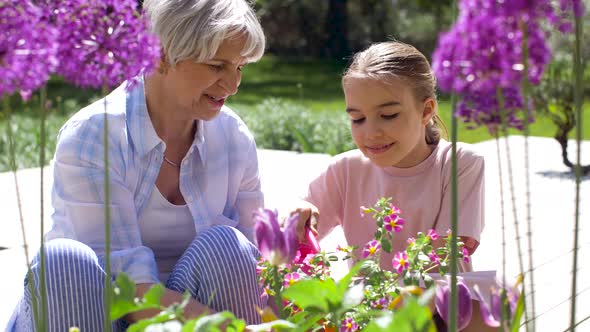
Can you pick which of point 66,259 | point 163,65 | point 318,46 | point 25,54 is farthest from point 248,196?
point 318,46

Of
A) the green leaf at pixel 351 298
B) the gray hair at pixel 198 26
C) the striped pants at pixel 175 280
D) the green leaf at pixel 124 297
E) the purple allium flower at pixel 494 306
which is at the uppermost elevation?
the gray hair at pixel 198 26

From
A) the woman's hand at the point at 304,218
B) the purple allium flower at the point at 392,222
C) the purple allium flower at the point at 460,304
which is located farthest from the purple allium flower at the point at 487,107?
the woman's hand at the point at 304,218

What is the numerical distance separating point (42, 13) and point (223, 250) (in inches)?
45.0

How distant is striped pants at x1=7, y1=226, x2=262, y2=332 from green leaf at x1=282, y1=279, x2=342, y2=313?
2.84ft

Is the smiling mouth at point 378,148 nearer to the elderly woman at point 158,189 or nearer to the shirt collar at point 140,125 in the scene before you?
the elderly woman at point 158,189

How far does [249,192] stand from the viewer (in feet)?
8.38

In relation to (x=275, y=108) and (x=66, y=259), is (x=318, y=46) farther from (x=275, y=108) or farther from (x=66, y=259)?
(x=66, y=259)

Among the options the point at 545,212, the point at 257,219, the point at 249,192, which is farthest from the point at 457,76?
the point at 545,212

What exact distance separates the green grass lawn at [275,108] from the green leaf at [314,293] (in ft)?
0.86

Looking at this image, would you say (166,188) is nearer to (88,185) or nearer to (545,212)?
(88,185)

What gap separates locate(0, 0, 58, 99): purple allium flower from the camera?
39.7 inches

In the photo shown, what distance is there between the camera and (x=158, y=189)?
7.84 ft

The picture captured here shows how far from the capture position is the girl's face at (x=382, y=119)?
2.44 metres

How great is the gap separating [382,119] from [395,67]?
0.15 metres
